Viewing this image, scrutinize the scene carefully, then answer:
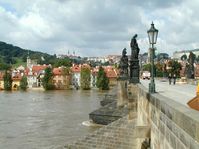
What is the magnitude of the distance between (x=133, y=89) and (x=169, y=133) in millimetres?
15034

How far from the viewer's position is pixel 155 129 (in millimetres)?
10203

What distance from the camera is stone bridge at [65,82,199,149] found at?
577 cm

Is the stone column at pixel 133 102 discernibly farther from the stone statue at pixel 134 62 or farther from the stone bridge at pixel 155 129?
the stone statue at pixel 134 62

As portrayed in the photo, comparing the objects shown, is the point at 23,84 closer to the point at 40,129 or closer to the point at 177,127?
the point at 40,129

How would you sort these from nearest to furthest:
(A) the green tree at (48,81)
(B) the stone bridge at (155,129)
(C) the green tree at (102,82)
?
(B) the stone bridge at (155,129), (C) the green tree at (102,82), (A) the green tree at (48,81)

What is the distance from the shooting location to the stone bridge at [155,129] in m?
5.77

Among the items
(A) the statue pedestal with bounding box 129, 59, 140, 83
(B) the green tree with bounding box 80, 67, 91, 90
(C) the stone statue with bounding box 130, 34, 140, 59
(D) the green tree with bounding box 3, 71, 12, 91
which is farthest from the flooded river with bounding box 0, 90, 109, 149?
(D) the green tree with bounding box 3, 71, 12, 91

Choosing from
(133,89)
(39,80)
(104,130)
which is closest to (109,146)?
(104,130)

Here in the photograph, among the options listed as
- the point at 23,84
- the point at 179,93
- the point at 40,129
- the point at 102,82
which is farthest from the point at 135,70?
the point at 23,84

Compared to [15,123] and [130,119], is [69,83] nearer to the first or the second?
[15,123]

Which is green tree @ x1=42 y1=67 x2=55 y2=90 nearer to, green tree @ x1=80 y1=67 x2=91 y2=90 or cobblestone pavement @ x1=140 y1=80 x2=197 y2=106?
green tree @ x1=80 y1=67 x2=91 y2=90

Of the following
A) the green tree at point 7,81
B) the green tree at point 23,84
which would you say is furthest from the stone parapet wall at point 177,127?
the green tree at point 7,81

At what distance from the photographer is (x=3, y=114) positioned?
53469mm

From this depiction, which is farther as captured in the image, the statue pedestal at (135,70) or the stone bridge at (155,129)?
the statue pedestal at (135,70)
